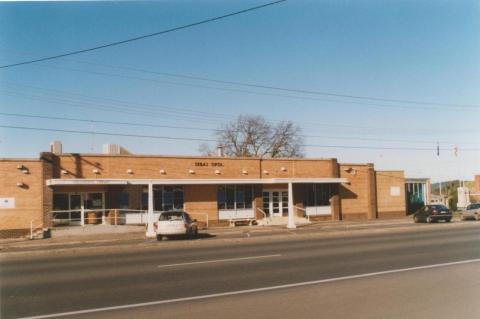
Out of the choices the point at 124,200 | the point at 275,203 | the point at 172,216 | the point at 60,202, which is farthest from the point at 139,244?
the point at 275,203

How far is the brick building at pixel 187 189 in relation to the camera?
24984mm

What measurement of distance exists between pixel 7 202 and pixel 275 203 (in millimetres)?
17373

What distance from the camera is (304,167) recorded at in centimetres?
3344

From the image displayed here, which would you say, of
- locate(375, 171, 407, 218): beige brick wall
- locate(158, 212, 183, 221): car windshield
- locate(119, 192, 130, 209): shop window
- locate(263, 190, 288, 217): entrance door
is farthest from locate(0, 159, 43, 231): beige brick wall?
locate(375, 171, 407, 218): beige brick wall

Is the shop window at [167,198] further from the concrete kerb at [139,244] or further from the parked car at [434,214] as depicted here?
the parked car at [434,214]

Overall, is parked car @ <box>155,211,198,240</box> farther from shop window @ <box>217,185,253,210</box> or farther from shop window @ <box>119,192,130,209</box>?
shop window @ <box>217,185,253,210</box>

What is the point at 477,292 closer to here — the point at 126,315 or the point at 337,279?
the point at 337,279

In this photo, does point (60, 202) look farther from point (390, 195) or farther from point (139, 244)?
point (390, 195)

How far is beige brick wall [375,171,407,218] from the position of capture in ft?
120

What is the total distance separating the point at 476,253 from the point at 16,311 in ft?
39.2

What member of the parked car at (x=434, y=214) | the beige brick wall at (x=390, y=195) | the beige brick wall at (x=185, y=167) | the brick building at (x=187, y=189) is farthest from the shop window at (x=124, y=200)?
the beige brick wall at (x=390, y=195)

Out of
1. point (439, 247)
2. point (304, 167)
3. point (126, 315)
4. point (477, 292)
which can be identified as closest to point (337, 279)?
point (477, 292)

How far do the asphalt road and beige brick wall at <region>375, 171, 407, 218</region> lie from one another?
2125 centimetres

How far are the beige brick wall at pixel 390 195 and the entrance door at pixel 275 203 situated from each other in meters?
8.59
